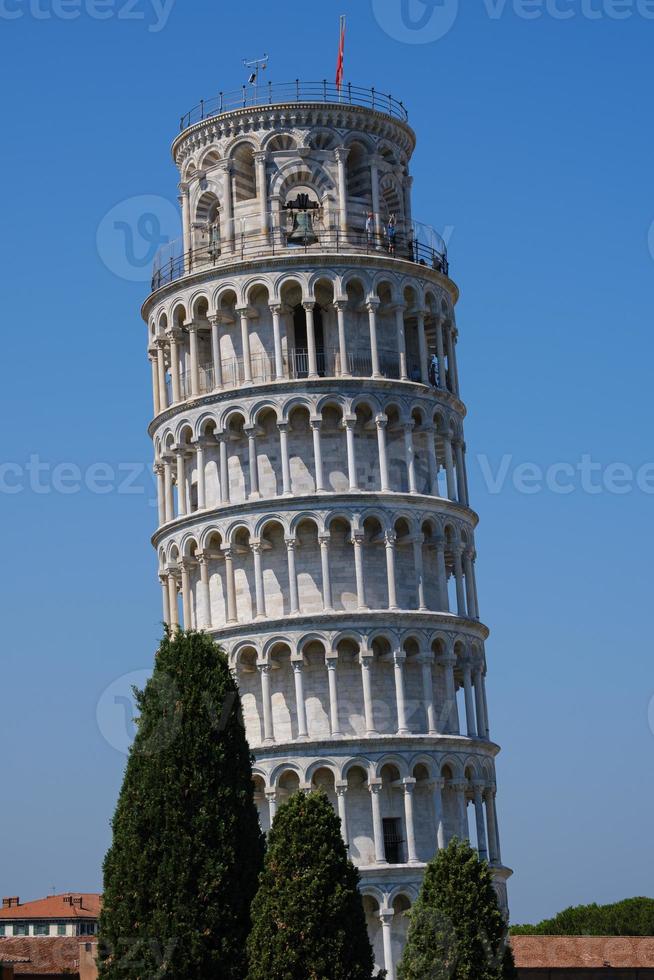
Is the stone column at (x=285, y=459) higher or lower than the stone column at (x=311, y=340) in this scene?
lower

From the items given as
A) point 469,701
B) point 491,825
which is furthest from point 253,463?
point 491,825

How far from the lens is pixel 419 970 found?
4147cm

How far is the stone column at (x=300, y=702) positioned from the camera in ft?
201

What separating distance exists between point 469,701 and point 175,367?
633 inches

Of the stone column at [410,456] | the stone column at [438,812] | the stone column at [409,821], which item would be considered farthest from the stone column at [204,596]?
the stone column at [438,812]

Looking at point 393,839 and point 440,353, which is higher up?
point 440,353

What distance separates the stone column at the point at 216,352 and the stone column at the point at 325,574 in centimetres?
698

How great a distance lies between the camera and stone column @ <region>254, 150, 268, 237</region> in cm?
6662

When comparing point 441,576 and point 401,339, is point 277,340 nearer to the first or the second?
point 401,339

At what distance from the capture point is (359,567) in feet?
206

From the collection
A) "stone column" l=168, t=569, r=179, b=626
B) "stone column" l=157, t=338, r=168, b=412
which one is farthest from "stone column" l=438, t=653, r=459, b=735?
"stone column" l=157, t=338, r=168, b=412

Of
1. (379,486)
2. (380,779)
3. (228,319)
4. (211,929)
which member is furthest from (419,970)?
(228,319)

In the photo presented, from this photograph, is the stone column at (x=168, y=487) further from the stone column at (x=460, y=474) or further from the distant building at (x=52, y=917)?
the distant building at (x=52, y=917)

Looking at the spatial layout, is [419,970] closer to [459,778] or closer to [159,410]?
[459,778]
